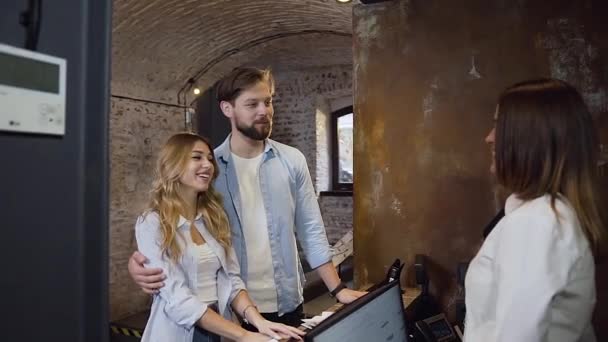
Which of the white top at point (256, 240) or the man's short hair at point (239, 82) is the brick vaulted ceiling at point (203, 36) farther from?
the white top at point (256, 240)

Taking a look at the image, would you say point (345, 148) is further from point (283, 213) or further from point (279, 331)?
point (279, 331)

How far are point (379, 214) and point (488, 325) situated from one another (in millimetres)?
1102

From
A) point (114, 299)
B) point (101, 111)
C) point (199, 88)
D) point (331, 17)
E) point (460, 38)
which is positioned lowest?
point (114, 299)

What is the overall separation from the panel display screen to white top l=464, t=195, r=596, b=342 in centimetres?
90

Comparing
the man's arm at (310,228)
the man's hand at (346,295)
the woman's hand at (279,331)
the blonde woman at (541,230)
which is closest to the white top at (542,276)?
the blonde woman at (541,230)

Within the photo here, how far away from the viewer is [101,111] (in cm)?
64

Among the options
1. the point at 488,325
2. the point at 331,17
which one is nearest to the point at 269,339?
the point at 488,325

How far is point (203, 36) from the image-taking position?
421cm

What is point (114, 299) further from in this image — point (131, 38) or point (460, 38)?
point (460, 38)

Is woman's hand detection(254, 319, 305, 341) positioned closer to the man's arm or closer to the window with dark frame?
the man's arm

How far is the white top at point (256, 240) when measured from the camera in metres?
1.87

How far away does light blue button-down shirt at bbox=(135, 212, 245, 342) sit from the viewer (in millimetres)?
1532

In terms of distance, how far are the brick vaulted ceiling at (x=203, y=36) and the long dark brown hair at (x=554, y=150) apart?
2.56m

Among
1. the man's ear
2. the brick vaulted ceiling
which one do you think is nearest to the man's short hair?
the man's ear
